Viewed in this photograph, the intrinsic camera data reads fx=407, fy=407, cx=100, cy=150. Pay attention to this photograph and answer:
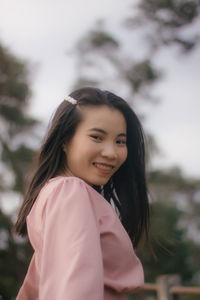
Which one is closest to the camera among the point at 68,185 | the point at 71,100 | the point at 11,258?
the point at 68,185

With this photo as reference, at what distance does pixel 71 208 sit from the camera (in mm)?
805

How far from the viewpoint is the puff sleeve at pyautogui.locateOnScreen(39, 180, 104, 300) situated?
0.71 meters

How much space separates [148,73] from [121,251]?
19.0ft

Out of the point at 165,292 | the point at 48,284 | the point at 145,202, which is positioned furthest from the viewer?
the point at 165,292

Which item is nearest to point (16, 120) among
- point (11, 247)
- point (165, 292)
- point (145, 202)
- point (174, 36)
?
point (11, 247)

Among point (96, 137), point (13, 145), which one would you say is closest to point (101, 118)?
point (96, 137)

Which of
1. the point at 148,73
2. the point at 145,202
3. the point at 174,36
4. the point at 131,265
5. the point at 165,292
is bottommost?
the point at 165,292

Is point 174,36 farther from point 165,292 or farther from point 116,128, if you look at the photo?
point 116,128

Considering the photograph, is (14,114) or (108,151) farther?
(14,114)

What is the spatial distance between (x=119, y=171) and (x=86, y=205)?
398mm

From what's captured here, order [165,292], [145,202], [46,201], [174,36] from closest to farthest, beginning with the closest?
[46,201] → [145,202] → [165,292] → [174,36]

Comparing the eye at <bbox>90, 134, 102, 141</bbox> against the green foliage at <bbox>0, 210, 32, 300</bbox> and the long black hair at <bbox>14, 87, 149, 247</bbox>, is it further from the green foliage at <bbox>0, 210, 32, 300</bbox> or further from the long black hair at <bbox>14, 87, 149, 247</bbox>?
the green foliage at <bbox>0, 210, 32, 300</bbox>

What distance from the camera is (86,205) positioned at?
0.83m

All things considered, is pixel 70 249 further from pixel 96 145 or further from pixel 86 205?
pixel 96 145
